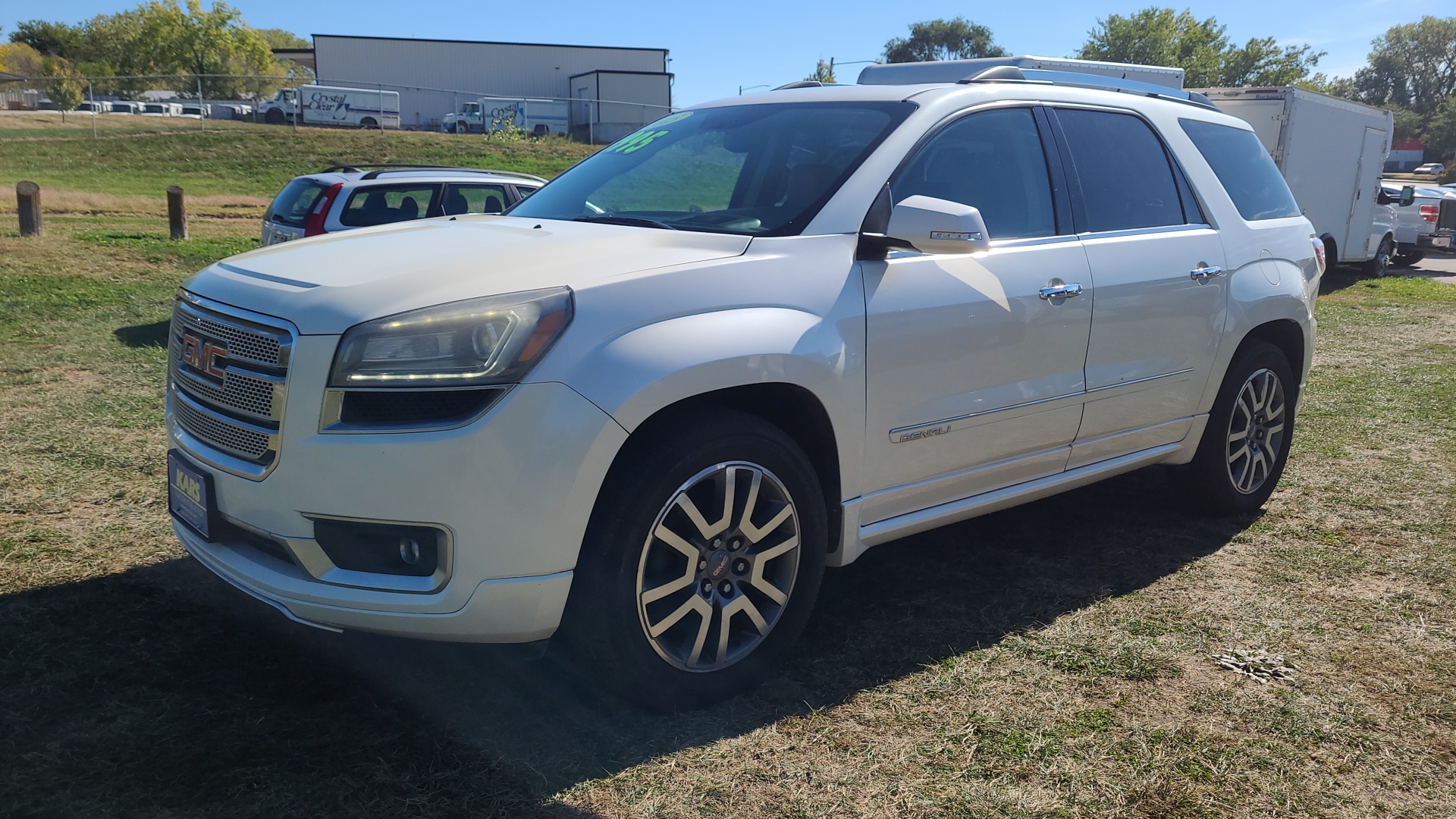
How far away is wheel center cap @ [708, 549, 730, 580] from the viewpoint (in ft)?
9.98

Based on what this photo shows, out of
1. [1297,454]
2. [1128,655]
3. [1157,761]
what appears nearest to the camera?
[1157,761]

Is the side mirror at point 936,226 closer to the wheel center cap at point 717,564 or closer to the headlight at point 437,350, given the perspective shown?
the wheel center cap at point 717,564

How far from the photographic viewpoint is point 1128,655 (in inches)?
141

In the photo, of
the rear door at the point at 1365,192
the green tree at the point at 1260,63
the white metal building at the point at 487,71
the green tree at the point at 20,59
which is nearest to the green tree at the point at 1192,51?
the green tree at the point at 1260,63

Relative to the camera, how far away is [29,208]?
13391 mm

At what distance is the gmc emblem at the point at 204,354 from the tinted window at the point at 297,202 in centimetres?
673

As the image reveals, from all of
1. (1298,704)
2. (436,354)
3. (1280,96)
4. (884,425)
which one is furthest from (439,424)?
(1280,96)

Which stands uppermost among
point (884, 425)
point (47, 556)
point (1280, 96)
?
point (1280, 96)

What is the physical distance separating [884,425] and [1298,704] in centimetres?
155

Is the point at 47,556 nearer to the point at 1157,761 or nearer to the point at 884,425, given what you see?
the point at 884,425

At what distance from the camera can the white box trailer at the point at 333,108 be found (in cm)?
4572

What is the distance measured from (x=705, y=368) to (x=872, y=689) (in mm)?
1213

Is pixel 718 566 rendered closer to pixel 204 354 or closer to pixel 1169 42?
pixel 204 354

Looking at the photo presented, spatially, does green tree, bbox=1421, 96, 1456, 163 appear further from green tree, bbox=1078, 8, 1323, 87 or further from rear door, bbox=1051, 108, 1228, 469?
rear door, bbox=1051, 108, 1228, 469
